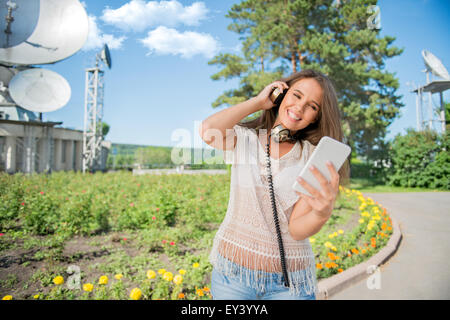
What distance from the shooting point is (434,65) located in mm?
2002

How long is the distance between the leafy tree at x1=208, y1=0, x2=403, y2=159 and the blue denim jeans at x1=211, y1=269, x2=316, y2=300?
712 centimetres

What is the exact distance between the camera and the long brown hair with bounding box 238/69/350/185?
1088 millimetres

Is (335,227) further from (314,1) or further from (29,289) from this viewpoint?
(314,1)

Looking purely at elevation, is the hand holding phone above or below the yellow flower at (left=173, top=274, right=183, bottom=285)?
above

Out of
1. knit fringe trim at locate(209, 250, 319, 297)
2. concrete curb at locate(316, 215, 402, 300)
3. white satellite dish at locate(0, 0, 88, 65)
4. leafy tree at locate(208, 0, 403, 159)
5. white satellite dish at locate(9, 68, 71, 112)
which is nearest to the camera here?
knit fringe trim at locate(209, 250, 319, 297)

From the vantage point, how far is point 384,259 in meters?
2.93

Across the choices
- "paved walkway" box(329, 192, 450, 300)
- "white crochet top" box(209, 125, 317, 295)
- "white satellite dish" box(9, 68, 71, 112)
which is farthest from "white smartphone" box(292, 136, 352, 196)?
"white satellite dish" box(9, 68, 71, 112)

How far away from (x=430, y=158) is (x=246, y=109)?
2304 mm

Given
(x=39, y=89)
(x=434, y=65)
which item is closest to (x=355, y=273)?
(x=434, y=65)

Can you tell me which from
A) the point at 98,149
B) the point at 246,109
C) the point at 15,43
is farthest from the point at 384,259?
the point at 98,149

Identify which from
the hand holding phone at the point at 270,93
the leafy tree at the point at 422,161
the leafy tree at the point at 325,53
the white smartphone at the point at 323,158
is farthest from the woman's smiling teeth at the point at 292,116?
the leafy tree at the point at 325,53

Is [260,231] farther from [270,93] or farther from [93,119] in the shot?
[93,119]

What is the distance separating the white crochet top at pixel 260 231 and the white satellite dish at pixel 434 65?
1.67 meters

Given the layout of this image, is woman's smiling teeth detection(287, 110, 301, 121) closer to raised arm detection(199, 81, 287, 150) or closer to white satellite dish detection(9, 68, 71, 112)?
raised arm detection(199, 81, 287, 150)
